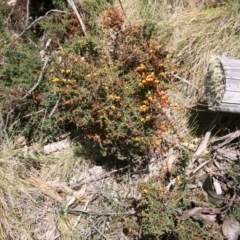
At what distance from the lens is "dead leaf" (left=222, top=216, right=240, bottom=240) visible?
A: 2898 millimetres

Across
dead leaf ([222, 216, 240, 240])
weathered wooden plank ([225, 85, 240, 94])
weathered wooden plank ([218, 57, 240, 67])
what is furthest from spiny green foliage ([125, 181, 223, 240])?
weathered wooden plank ([218, 57, 240, 67])

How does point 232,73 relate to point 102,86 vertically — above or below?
below

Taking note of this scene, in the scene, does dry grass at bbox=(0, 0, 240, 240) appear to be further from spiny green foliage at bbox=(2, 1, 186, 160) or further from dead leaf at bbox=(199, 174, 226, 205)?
dead leaf at bbox=(199, 174, 226, 205)

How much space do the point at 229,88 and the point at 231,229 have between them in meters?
1.04

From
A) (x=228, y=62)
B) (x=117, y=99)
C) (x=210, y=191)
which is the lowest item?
(x=210, y=191)

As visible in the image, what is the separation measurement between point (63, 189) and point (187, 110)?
4.09ft

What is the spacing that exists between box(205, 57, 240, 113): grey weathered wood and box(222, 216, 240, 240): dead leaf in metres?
0.83

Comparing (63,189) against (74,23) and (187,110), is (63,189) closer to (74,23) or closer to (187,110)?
(187,110)

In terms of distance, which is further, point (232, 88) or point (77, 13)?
point (77, 13)

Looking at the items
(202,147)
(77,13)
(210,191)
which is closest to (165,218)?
(210,191)

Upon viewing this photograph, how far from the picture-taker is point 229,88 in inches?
115

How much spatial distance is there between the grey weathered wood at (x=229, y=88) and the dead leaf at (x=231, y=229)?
826 millimetres

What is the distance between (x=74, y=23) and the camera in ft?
11.8

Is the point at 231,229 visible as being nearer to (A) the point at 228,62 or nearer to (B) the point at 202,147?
(B) the point at 202,147
